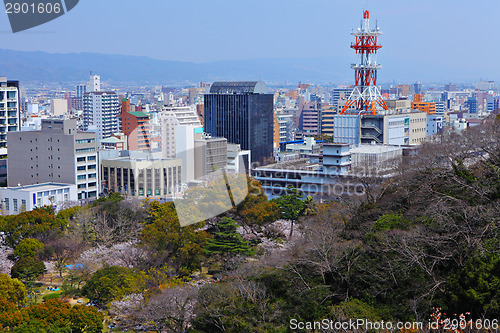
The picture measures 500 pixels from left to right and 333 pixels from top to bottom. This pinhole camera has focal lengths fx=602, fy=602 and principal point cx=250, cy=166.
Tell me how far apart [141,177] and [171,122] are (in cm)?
993

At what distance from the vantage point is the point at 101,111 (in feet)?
176

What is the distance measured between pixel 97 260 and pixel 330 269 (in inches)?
292

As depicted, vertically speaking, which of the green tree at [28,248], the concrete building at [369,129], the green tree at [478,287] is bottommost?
the green tree at [28,248]

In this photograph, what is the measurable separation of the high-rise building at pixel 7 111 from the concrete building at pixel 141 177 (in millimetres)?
5317

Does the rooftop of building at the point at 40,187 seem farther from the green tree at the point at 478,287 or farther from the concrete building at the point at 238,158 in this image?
the green tree at the point at 478,287

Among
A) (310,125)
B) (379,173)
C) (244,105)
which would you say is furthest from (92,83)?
(379,173)

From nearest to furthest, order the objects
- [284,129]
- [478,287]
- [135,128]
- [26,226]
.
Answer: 1. [478,287]
2. [26,226]
3. [135,128]
4. [284,129]

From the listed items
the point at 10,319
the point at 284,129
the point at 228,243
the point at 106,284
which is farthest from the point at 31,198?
the point at 284,129

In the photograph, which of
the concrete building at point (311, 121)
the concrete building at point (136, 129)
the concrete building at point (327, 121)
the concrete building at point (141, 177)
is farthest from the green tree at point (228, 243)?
the concrete building at point (311, 121)

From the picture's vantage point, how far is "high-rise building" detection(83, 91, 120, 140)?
53625mm

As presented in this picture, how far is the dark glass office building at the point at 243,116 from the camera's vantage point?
127 feet

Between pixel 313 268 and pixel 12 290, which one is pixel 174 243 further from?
pixel 313 268

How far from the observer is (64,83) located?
86688 mm

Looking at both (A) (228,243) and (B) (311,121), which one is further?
(B) (311,121)
